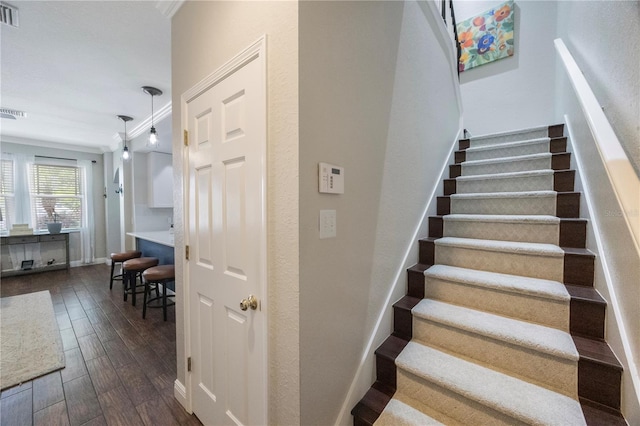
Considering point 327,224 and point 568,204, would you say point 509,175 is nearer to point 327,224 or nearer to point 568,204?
point 568,204

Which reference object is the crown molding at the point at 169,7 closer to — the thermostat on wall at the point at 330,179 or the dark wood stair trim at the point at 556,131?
the thermostat on wall at the point at 330,179

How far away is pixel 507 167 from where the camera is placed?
2375mm

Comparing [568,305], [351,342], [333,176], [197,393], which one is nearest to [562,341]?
[568,305]

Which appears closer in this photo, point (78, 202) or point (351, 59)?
point (351, 59)

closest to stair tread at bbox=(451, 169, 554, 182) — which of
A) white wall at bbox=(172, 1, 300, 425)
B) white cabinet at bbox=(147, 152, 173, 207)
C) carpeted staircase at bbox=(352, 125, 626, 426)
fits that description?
carpeted staircase at bbox=(352, 125, 626, 426)

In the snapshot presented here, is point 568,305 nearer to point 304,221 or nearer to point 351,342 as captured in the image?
point 351,342

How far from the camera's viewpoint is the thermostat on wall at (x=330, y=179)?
1124 mm

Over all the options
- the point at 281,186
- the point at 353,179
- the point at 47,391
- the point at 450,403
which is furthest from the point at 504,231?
the point at 47,391

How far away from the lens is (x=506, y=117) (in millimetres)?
3750

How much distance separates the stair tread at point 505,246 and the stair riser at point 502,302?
1.04 ft

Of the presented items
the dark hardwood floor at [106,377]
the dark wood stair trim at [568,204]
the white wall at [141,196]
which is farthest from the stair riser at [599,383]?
the white wall at [141,196]

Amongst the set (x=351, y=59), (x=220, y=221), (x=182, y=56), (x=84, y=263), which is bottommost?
(x=84, y=263)

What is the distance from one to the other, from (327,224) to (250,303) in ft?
1.73

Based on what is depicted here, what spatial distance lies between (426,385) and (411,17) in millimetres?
2478
